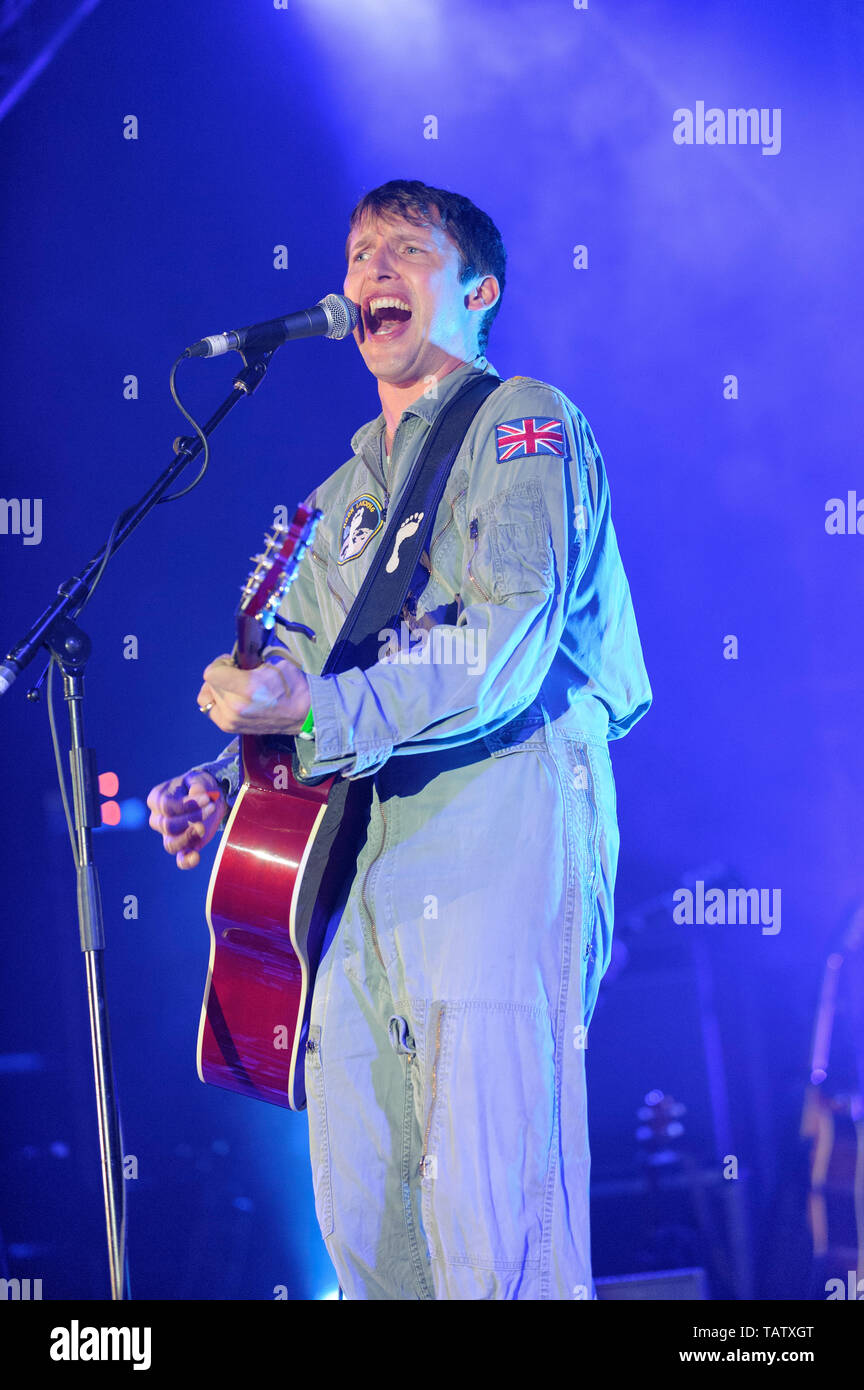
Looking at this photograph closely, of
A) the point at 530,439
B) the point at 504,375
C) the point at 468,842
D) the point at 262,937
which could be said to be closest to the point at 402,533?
the point at 530,439

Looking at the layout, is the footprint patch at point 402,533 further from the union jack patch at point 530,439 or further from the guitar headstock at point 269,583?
the guitar headstock at point 269,583

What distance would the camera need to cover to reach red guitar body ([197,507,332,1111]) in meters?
2.18

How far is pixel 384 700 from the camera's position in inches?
73.4

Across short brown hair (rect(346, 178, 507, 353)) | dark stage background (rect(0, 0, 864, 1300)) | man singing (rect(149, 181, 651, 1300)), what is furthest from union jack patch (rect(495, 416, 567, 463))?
dark stage background (rect(0, 0, 864, 1300))

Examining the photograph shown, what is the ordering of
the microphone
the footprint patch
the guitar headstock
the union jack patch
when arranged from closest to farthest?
the guitar headstock, the union jack patch, the footprint patch, the microphone

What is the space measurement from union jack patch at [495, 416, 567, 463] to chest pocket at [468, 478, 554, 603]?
7 cm

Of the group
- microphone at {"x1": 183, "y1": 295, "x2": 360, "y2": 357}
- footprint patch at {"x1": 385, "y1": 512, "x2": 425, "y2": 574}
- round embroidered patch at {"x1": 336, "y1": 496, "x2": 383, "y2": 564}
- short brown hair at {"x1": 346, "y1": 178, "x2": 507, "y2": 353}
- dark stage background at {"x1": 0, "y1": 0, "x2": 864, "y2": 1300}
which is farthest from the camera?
dark stage background at {"x1": 0, "y1": 0, "x2": 864, "y2": 1300}

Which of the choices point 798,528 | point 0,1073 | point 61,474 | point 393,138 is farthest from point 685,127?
point 0,1073

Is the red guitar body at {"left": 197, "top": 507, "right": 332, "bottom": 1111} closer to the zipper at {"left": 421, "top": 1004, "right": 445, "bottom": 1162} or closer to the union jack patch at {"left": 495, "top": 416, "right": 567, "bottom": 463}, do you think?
the zipper at {"left": 421, "top": 1004, "right": 445, "bottom": 1162}

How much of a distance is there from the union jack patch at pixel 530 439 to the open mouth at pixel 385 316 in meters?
0.46

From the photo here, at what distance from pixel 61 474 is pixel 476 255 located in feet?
4.18

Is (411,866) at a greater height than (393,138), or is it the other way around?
(393,138)

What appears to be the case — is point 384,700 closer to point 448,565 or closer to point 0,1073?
point 448,565
